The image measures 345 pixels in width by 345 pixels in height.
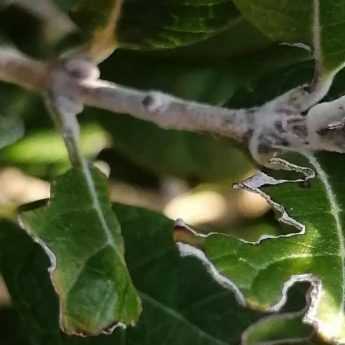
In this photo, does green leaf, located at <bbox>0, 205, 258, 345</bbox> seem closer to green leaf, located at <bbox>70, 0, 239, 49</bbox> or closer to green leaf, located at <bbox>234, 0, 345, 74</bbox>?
green leaf, located at <bbox>70, 0, 239, 49</bbox>

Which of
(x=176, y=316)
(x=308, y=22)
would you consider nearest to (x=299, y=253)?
(x=308, y=22)

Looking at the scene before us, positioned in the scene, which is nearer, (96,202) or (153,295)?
(96,202)

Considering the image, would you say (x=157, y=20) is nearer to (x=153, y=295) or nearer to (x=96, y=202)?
(x=96, y=202)

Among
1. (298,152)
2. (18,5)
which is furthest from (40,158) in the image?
(298,152)

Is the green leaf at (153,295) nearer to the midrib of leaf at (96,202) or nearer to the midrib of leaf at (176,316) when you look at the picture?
the midrib of leaf at (176,316)

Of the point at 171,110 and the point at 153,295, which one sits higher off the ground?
the point at 171,110

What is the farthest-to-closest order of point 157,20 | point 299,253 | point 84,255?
1. point 157,20
2. point 84,255
3. point 299,253
